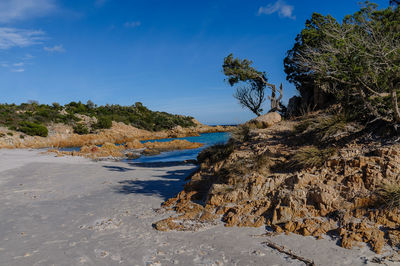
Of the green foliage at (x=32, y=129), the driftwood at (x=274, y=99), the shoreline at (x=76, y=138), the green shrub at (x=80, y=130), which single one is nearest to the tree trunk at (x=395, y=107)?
the driftwood at (x=274, y=99)

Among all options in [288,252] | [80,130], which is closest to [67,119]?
[80,130]

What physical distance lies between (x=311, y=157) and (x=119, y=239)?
4.52 metres

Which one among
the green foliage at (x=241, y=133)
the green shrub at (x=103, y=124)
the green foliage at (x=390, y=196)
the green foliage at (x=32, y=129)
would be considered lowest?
the green foliage at (x=390, y=196)

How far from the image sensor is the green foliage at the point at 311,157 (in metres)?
5.83

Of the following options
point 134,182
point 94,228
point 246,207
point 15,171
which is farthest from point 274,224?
point 15,171

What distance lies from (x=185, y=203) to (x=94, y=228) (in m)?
2.15

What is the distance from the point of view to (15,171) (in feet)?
37.0

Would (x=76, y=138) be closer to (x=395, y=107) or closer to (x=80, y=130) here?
(x=80, y=130)

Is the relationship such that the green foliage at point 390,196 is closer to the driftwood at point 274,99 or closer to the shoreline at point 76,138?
the driftwood at point 274,99

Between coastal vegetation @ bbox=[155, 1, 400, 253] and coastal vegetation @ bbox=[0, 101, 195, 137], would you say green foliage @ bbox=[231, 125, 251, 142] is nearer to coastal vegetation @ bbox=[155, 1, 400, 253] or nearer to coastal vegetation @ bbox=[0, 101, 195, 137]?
coastal vegetation @ bbox=[155, 1, 400, 253]

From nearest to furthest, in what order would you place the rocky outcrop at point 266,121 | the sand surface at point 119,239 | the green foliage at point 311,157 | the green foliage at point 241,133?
the sand surface at point 119,239 < the green foliage at point 311,157 < the green foliage at point 241,133 < the rocky outcrop at point 266,121

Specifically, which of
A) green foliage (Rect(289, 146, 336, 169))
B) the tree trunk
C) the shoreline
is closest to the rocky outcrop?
green foliage (Rect(289, 146, 336, 169))

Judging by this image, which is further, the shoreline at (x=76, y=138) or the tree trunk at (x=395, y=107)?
the shoreline at (x=76, y=138)

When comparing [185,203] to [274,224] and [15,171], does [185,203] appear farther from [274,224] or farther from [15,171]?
[15,171]
